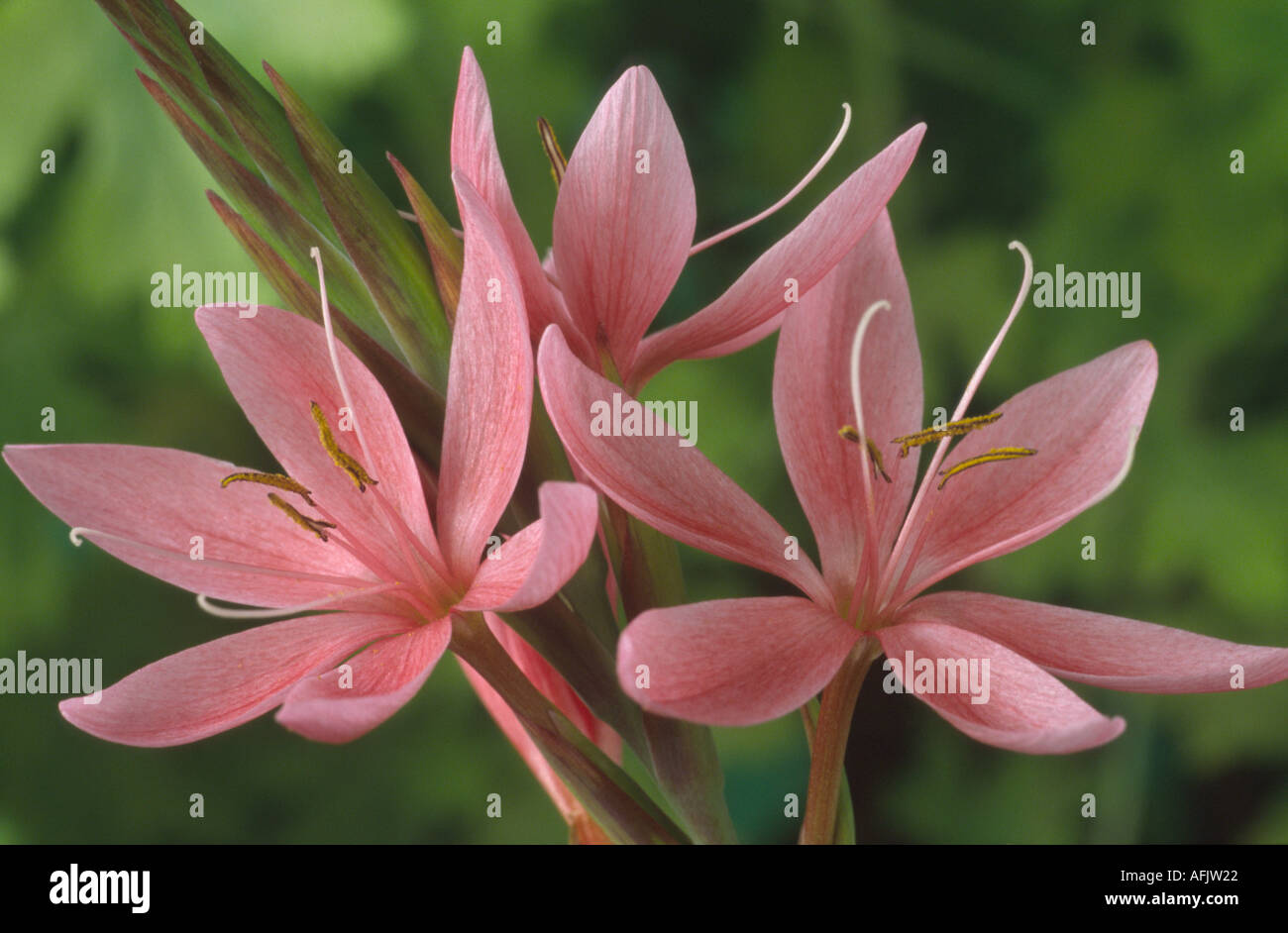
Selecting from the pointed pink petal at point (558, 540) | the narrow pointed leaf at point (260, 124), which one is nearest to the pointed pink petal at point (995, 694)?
the pointed pink petal at point (558, 540)

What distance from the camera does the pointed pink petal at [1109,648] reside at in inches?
12.5

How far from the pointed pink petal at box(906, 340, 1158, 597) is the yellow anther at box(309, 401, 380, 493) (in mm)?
188

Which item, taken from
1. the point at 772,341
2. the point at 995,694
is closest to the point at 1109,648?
the point at 995,694

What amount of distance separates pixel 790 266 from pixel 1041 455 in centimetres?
12

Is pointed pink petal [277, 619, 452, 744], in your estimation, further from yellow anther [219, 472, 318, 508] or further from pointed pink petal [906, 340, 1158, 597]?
pointed pink petal [906, 340, 1158, 597]

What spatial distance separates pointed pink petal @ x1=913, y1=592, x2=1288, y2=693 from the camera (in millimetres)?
319

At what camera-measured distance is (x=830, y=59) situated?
3.40ft

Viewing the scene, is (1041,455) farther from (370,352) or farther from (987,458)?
(370,352)

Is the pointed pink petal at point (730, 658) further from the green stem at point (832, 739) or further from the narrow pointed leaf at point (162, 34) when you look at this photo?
the narrow pointed leaf at point (162, 34)

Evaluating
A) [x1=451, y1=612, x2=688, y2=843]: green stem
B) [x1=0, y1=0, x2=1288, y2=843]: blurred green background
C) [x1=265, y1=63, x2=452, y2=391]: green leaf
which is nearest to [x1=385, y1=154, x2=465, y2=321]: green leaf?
[x1=265, y1=63, x2=452, y2=391]: green leaf

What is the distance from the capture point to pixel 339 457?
14.0 inches

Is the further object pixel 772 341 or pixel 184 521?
pixel 772 341
